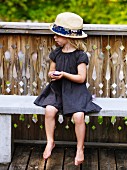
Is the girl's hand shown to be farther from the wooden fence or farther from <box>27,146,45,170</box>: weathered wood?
<box>27,146,45,170</box>: weathered wood

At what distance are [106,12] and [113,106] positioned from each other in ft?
20.6

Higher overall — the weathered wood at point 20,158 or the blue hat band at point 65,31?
the blue hat band at point 65,31

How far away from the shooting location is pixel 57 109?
22.0 ft

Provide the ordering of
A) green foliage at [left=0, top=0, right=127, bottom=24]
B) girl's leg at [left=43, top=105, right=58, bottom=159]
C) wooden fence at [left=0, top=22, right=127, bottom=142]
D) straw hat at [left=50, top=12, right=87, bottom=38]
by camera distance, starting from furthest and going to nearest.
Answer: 1. green foliage at [left=0, top=0, right=127, bottom=24]
2. wooden fence at [left=0, top=22, right=127, bottom=142]
3. girl's leg at [left=43, top=105, right=58, bottom=159]
4. straw hat at [left=50, top=12, right=87, bottom=38]

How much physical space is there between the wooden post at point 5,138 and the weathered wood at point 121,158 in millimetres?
1051

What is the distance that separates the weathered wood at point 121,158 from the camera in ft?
22.6

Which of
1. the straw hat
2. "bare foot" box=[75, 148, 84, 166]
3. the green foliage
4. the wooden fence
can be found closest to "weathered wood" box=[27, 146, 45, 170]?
the wooden fence

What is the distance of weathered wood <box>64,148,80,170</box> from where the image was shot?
22.4 feet

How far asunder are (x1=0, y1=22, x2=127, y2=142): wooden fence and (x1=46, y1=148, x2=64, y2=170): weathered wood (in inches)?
8.9

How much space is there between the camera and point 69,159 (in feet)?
23.2

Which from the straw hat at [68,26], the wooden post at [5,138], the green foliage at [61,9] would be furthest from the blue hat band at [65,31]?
the green foliage at [61,9]

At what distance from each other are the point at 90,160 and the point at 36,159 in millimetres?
524

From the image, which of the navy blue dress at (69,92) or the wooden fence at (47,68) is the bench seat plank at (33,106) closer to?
the navy blue dress at (69,92)

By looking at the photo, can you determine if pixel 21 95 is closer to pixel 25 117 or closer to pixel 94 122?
pixel 25 117
